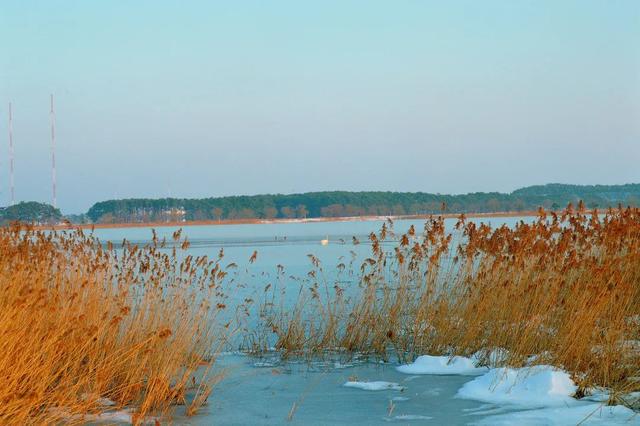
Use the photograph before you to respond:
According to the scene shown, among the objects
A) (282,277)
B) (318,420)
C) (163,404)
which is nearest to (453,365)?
(318,420)

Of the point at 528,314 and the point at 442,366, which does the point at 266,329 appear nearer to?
the point at 442,366

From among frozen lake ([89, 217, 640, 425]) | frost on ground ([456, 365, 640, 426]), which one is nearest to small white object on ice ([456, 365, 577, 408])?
frost on ground ([456, 365, 640, 426])

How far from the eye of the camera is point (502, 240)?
906 centimetres

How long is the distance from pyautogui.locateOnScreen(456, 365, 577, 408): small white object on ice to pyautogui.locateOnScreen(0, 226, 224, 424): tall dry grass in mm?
2435

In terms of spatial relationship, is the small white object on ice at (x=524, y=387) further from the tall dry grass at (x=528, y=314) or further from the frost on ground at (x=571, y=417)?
the frost on ground at (x=571, y=417)

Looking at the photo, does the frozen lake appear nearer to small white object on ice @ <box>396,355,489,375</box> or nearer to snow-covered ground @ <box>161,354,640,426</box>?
snow-covered ground @ <box>161,354,640,426</box>

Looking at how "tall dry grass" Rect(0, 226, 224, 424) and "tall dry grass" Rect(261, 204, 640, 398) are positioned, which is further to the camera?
"tall dry grass" Rect(261, 204, 640, 398)

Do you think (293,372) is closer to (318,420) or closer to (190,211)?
(318,420)

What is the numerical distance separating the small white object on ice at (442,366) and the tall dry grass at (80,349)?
2177 mm

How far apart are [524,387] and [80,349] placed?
3.76 m

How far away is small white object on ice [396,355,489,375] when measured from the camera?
7879 mm

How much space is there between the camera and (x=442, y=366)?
8055 millimetres

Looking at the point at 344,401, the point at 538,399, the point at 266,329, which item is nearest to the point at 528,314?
the point at 538,399

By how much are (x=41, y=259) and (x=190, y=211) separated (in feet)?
374
